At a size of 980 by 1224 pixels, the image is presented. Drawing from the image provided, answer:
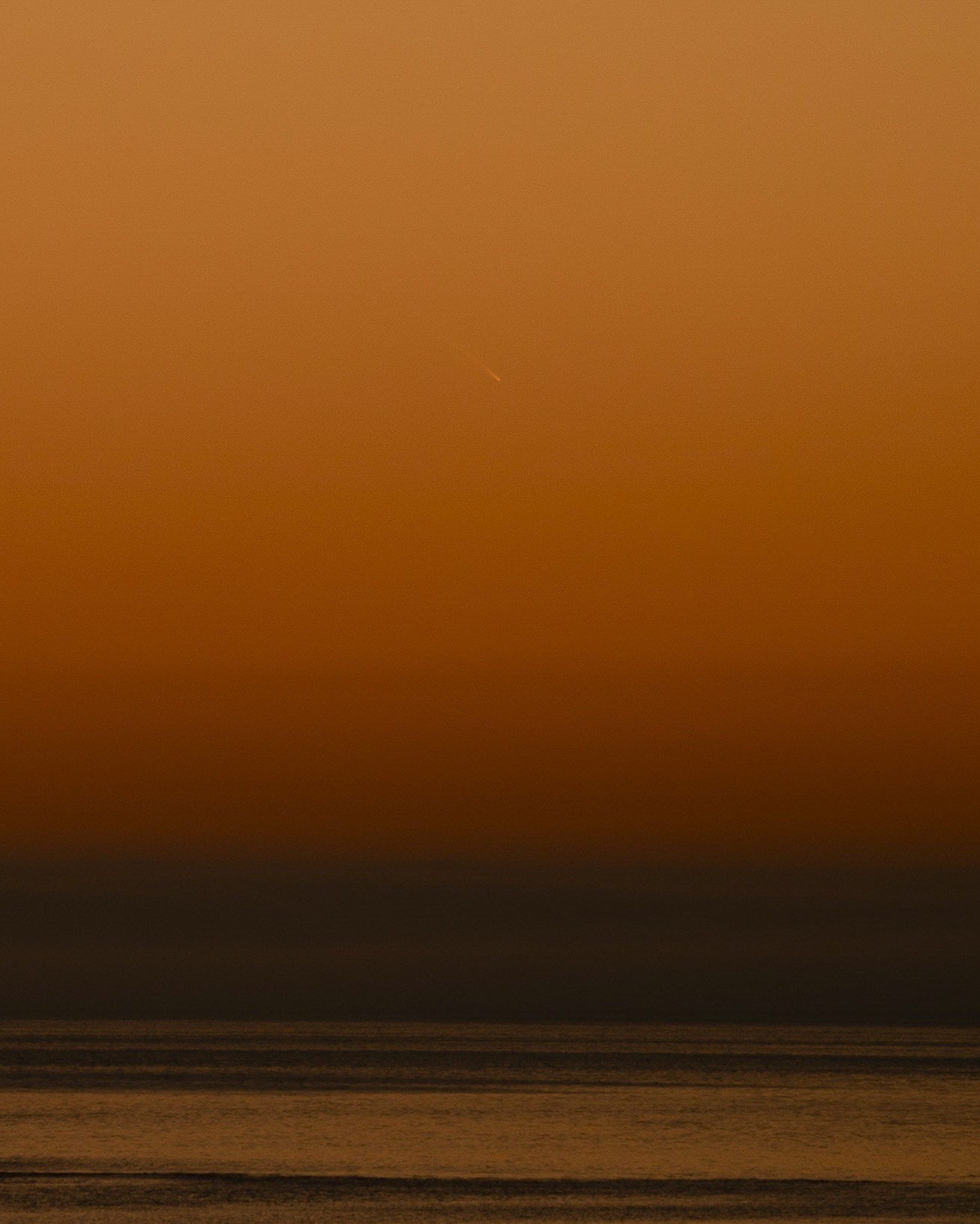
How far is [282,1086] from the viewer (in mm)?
110188

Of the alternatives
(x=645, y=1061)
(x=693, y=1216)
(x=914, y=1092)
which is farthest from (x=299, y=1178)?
(x=645, y=1061)

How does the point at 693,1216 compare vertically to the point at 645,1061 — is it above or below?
below

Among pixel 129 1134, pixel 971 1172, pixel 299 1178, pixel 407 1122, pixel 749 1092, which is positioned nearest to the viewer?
pixel 299 1178

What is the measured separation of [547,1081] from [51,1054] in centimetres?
6030

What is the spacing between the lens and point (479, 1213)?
160 ft

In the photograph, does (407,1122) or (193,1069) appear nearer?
(407,1122)

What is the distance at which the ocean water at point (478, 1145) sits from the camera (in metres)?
50.4

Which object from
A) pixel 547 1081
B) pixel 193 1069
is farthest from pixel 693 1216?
pixel 193 1069

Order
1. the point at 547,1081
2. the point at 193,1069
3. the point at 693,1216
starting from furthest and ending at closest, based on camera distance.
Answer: the point at 193,1069
the point at 547,1081
the point at 693,1216

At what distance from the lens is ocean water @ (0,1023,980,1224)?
1986 inches

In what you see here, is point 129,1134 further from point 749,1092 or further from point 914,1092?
point 914,1092

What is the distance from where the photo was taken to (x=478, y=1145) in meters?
70.6

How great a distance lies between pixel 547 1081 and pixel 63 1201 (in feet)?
246

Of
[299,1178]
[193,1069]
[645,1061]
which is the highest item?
[645,1061]
